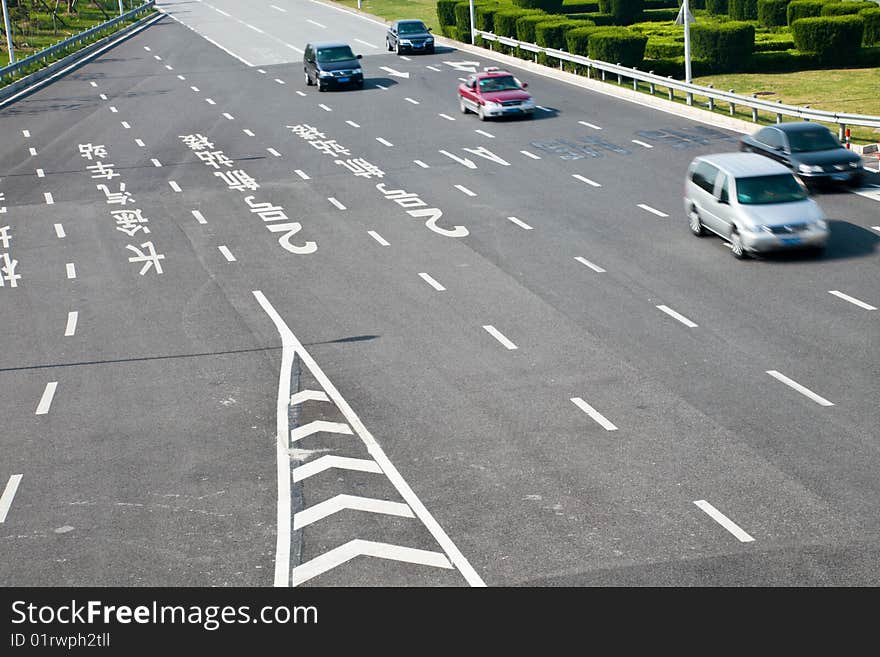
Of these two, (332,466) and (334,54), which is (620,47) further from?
(332,466)

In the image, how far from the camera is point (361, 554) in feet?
41.9

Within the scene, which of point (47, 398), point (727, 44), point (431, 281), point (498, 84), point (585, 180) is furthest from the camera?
point (727, 44)

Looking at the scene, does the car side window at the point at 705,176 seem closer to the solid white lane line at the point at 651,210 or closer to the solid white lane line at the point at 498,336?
the solid white lane line at the point at 651,210

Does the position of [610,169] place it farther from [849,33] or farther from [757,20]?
[757,20]

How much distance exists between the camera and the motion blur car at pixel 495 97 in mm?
40500

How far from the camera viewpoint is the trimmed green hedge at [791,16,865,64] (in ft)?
161

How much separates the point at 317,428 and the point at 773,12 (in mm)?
49515

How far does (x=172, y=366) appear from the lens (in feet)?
64.5

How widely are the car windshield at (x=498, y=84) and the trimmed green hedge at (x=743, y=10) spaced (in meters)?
26.4

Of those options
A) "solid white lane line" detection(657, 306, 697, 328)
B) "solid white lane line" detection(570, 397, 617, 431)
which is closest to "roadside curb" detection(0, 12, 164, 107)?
"solid white lane line" detection(657, 306, 697, 328)

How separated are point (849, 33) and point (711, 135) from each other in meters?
16.6

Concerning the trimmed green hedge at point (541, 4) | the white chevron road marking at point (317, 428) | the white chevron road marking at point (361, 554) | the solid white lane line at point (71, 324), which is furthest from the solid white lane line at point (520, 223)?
the trimmed green hedge at point (541, 4)

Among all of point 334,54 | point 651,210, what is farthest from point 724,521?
point 334,54
